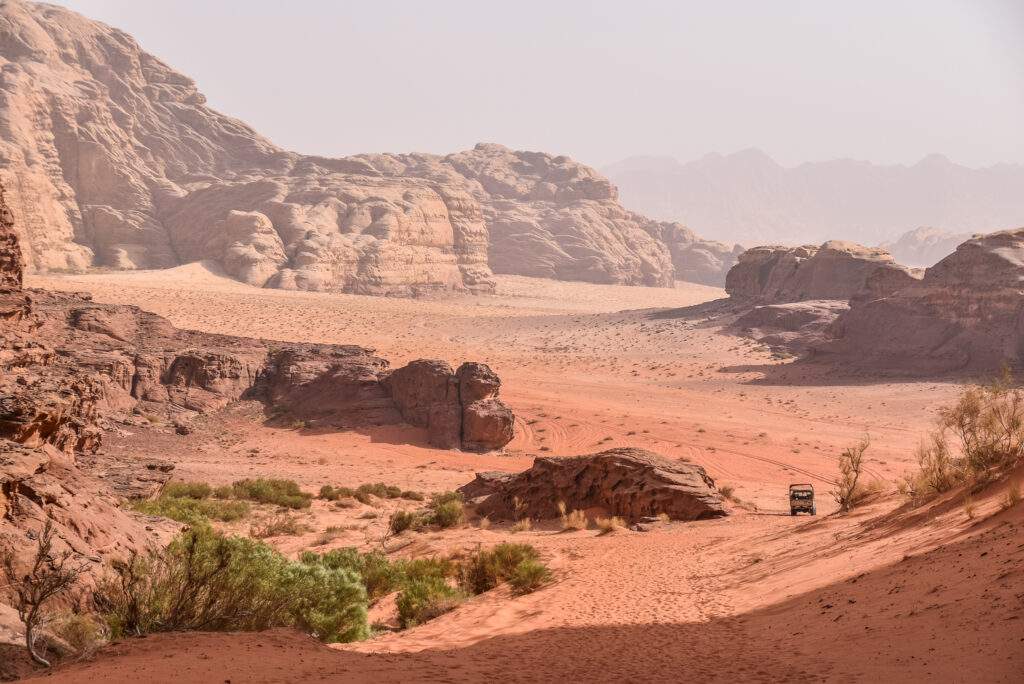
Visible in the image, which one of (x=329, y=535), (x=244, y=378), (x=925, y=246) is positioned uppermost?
(x=925, y=246)

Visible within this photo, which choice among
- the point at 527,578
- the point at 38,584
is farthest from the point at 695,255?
the point at 38,584

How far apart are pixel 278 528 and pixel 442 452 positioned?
9972 millimetres

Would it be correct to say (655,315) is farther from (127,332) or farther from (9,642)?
(9,642)

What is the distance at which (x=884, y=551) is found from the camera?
10.2m

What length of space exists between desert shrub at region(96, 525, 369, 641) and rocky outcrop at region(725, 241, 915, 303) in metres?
49.3

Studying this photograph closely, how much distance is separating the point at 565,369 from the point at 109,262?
1648 inches

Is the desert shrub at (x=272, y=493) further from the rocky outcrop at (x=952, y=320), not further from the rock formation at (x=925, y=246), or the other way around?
the rock formation at (x=925, y=246)

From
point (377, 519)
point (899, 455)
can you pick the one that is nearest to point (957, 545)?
point (377, 519)

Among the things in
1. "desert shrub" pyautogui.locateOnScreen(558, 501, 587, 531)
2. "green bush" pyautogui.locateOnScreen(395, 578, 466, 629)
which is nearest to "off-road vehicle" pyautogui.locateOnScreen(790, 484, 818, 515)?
"desert shrub" pyautogui.locateOnScreen(558, 501, 587, 531)

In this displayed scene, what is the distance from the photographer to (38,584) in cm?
564

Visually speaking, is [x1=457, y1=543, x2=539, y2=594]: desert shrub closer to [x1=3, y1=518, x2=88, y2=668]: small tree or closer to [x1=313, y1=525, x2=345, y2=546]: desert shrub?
[x1=313, y1=525, x2=345, y2=546]: desert shrub

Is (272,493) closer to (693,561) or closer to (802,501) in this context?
(693,561)

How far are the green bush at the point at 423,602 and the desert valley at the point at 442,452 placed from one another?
0.18 ft

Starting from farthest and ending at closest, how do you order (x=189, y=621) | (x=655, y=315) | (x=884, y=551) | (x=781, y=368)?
(x=655, y=315), (x=781, y=368), (x=884, y=551), (x=189, y=621)
